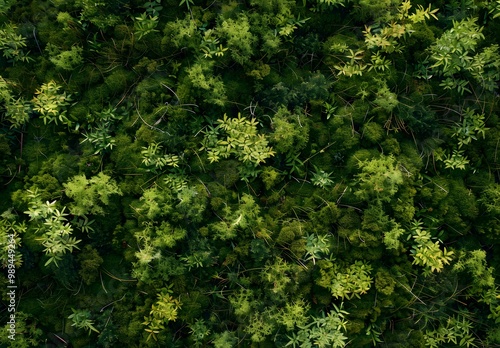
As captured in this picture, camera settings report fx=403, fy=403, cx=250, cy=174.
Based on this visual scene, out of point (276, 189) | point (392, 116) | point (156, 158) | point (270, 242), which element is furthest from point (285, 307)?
point (392, 116)

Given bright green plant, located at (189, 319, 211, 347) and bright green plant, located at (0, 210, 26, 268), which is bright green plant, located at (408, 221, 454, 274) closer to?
bright green plant, located at (189, 319, 211, 347)

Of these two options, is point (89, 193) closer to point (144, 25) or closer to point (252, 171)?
point (252, 171)

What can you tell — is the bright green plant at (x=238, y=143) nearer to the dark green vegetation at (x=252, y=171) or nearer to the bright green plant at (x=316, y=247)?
the dark green vegetation at (x=252, y=171)

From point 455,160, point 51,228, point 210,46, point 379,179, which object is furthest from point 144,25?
point 455,160

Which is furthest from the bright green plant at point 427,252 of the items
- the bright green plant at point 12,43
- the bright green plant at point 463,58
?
the bright green plant at point 12,43

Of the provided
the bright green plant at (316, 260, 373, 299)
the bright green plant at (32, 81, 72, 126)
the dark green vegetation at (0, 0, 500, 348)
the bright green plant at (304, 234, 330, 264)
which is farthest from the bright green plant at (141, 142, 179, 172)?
the bright green plant at (316, 260, 373, 299)

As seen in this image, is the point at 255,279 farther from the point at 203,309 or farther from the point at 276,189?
the point at 276,189

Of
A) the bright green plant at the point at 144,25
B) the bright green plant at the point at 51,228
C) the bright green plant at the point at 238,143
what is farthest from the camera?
the bright green plant at the point at 144,25
